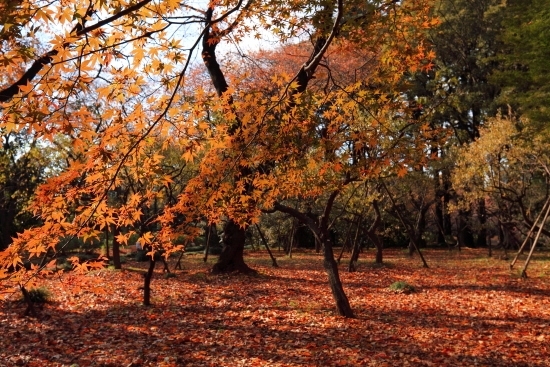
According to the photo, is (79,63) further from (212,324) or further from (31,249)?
(212,324)

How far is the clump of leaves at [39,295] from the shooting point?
8.91 metres

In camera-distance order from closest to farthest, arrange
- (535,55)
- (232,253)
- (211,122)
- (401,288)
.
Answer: (211,122) < (401,288) < (232,253) < (535,55)

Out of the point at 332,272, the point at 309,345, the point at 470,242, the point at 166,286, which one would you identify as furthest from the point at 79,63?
the point at 470,242

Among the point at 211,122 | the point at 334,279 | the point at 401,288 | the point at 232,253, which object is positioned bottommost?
the point at 401,288

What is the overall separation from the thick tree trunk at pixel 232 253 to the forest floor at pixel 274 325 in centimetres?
54

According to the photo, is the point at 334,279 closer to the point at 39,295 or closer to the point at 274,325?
the point at 274,325

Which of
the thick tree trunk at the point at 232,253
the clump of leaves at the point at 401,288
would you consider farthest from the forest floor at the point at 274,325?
the thick tree trunk at the point at 232,253

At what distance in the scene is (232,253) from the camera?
12875 mm

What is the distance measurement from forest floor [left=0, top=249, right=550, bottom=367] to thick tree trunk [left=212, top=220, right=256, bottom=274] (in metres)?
0.54

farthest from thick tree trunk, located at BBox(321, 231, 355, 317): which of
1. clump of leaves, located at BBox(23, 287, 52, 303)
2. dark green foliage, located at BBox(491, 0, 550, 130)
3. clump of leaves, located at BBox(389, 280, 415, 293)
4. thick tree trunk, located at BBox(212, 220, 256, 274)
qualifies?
dark green foliage, located at BBox(491, 0, 550, 130)

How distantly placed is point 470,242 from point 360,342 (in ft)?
84.5

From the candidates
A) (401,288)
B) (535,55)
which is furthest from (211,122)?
(535,55)

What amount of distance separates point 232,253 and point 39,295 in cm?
512

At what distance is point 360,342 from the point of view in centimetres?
675
